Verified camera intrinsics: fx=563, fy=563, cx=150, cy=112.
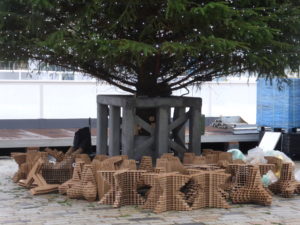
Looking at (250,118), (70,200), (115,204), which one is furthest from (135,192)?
(250,118)

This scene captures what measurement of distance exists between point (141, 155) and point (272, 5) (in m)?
2.99

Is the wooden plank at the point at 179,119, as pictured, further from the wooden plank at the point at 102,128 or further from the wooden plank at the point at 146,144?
the wooden plank at the point at 102,128

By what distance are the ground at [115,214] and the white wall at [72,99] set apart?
7.66 metres

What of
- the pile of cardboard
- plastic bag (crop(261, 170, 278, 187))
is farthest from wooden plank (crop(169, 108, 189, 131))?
plastic bag (crop(261, 170, 278, 187))

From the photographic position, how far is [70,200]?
772 cm

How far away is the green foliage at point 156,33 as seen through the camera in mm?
7262

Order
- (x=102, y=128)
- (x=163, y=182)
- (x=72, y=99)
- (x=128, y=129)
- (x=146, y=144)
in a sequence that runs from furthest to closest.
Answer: (x=72, y=99) < (x=102, y=128) < (x=146, y=144) < (x=128, y=129) < (x=163, y=182)

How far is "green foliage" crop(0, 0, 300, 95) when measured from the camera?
7.26 m

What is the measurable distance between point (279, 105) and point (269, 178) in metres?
6.00

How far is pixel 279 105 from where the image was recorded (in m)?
14.3

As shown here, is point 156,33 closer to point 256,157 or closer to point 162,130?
point 162,130

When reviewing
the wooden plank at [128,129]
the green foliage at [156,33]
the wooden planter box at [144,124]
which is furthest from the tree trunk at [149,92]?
the wooden plank at [128,129]

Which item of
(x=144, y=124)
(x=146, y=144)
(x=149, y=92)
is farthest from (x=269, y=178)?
(x=149, y=92)

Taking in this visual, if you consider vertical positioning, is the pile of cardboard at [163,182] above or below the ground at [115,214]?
above
